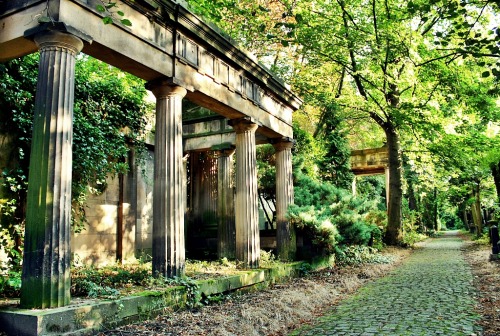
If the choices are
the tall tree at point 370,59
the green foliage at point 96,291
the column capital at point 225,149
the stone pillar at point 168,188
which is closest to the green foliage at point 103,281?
the green foliage at point 96,291

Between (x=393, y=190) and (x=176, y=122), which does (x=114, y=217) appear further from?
(x=393, y=190)

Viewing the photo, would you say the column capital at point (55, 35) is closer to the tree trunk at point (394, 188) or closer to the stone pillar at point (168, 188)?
the stone pillar at point (168, 188)

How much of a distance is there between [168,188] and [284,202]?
576 cm

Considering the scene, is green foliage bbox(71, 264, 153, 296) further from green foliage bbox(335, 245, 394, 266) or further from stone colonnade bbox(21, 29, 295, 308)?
green foliage bbox(335, 245, 394, 266)

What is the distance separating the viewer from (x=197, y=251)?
1366cm

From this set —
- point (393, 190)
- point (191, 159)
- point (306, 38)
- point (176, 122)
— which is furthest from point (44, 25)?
point (393, 190)

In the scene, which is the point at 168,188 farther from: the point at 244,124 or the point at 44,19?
the point at 244,124

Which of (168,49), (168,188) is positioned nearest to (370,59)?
(168,49)

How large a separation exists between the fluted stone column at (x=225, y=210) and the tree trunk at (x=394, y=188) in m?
9.84

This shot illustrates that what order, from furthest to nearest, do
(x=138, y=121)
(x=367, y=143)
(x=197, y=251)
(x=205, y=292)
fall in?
(x=367, y=143) → (x=197, y=251) → (x=138, y=121) → (x=205, y=292)

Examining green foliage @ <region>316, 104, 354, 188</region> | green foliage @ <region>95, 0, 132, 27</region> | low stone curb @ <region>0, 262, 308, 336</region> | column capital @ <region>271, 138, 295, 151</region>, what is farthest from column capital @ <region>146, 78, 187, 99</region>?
green foliage @ <region>316, 104, 354, 188</region>

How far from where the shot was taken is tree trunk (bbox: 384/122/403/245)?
1958 centimetres

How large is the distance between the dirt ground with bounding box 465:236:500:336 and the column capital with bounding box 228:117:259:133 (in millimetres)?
6272

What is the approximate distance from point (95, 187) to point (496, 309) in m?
8.85
